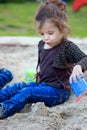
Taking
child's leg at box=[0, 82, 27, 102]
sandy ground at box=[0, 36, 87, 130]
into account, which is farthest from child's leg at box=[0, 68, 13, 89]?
sandy ground at box=[0, 36, 87, 130]

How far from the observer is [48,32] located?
2.98 m

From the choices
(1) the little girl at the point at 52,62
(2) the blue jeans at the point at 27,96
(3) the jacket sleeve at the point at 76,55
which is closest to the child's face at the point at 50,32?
(1) the little girl at the point at 52,62

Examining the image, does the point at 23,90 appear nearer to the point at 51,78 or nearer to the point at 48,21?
the point at 51,78

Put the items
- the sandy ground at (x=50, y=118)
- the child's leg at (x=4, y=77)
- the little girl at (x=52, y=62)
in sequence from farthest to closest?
1. the child's leg at (x=4, y=77)
2. the little girl at (x=52, y=62)
3. the sandy ground at (x=50, y=118)

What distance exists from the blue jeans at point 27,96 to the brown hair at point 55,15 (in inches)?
16.0

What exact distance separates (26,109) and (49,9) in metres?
0.69

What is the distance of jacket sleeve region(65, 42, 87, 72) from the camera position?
9.00 ft

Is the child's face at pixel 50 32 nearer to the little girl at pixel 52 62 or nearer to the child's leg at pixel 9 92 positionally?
the little girl at pixel 52 62

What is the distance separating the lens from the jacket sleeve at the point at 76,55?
2.74 meters

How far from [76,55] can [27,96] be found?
418mm

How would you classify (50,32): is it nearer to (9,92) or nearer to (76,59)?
(76,59)

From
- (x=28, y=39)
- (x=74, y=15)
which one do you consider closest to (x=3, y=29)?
(x=28, y=39)

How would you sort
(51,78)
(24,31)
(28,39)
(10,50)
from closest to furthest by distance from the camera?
(51,78) → (10,50) → (28,39) → (24,31)

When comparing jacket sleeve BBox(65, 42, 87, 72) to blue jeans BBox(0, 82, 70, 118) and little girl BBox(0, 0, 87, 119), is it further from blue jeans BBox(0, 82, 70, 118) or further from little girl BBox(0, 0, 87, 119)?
blue jeans BBox(0, 82, 70, 118)
